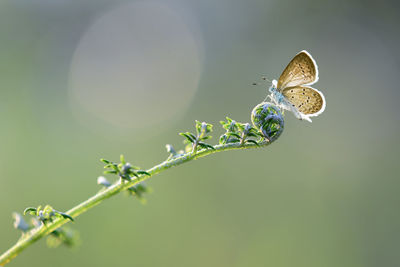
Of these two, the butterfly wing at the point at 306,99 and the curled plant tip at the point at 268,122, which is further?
the butterfly wing at the point at 306,99

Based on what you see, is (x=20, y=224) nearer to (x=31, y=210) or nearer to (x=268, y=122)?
(x=31, y=210)

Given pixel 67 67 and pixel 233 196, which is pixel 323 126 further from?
pixel 67 67

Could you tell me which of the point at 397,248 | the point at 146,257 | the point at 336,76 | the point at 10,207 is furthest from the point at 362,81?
the point at 10,207

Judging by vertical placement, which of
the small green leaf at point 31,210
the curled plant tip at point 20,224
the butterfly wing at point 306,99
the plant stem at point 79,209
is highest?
the butterfly wing at point 306,99

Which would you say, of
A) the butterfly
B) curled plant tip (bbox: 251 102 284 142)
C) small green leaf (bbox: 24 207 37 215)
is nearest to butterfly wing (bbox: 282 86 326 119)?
the butterfly

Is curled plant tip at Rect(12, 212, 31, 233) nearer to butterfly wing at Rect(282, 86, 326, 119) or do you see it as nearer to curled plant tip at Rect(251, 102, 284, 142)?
curled plant tip at Rect(251, 102, 284, 142)

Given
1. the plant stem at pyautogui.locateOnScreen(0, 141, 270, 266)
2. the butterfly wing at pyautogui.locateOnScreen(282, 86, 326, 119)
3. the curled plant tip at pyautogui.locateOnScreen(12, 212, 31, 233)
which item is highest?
the butterfly wing at pyautogui.locateOnScreen(282, 86, 326, 119)

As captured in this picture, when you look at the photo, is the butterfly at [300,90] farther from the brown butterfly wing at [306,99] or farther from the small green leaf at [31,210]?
the small green leaf at [31,210]

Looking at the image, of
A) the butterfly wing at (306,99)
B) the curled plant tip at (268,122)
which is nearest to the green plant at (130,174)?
the curled plant tip at (268,122)
